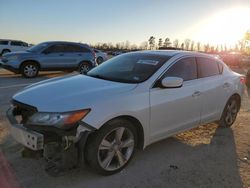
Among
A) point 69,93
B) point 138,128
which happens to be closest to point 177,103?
point 138,128

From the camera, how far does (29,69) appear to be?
1438 cm

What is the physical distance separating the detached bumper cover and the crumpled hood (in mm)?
290

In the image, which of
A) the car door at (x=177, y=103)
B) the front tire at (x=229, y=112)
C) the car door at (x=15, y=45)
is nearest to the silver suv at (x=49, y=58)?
the front tire at (x=229, y=112)

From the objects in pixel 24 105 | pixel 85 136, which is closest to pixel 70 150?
pixel 85 136

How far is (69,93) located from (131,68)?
53.7 inches

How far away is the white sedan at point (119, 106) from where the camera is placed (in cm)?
385

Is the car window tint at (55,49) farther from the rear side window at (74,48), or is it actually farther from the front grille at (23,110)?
the front grille at (23,110)

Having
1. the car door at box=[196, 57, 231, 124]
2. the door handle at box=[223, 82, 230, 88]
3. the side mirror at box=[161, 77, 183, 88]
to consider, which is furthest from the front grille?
the door handle at box=[223, 82, 230, 88]

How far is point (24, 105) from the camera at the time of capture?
4102 millimetres

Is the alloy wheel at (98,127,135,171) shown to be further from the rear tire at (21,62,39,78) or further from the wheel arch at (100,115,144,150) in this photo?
the rear tire at (21,62,39,78)

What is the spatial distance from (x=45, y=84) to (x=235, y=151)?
317 centimetres

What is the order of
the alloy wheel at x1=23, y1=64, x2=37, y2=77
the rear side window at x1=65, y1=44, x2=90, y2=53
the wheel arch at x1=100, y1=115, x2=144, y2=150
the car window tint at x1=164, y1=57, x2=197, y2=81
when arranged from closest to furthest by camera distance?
1. the wheel arch at x1=100, y1=115, x2=144, y2=150
2. the car window tint at x1=164, y1=57, x2=197, y2=81
3. the alloy wheel at x1=23, y1=64, x2=37, y2=77
4. the rear side window at x1=65, y1=44, x2=90, y2=53

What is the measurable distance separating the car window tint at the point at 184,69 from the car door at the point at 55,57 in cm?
1027

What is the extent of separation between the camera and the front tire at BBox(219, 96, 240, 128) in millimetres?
6469
